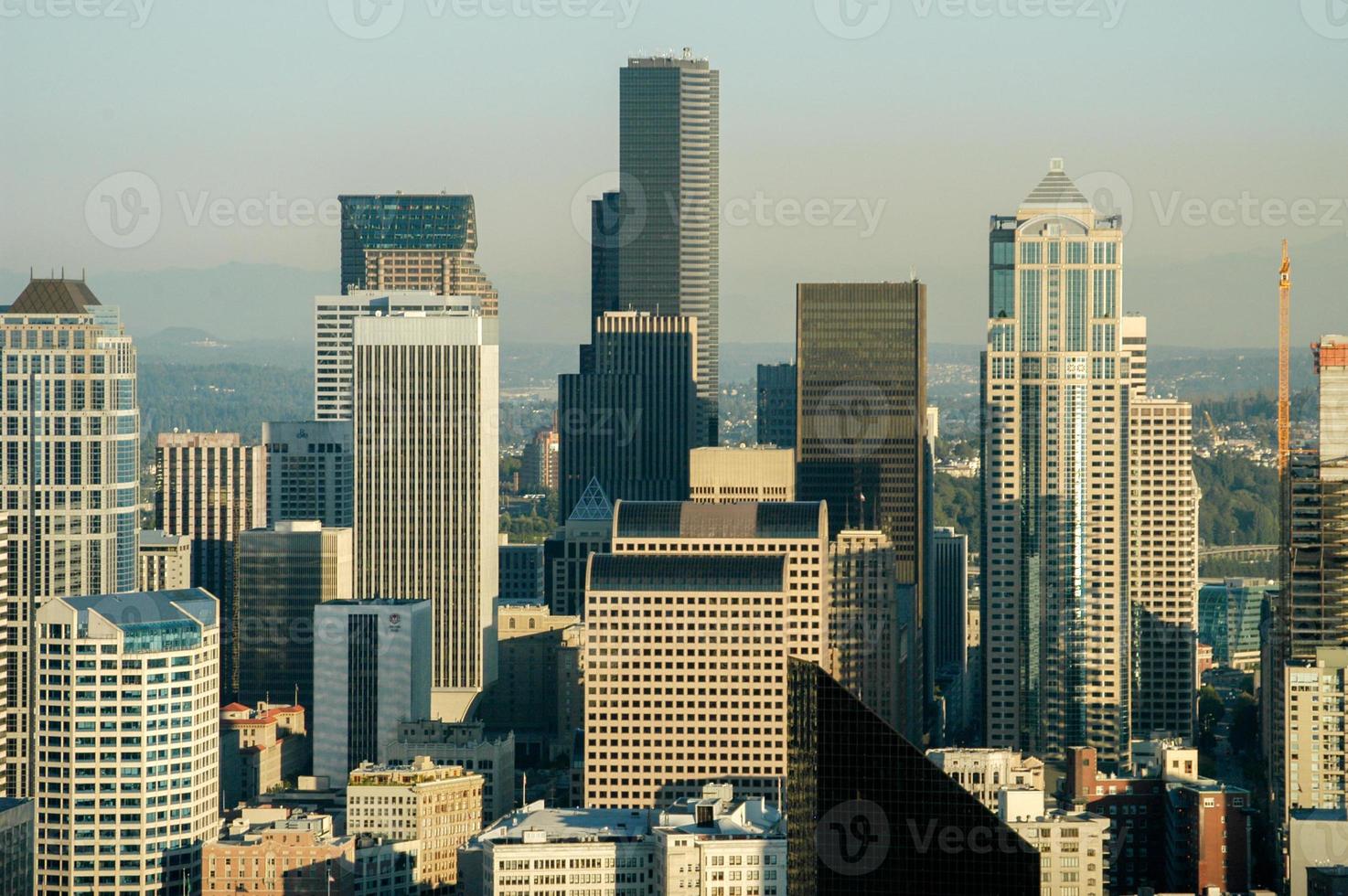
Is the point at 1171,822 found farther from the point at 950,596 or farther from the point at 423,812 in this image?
the point at 950,596

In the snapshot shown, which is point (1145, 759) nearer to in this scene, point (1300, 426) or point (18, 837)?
point (1300, 426)

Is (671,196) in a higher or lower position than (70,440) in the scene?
higher

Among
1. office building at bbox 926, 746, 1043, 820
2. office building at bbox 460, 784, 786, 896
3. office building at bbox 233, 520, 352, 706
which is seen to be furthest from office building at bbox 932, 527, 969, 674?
office building at bbox 460, 784, 786, 896

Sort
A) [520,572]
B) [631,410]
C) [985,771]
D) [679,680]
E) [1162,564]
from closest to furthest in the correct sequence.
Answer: [985,771]
[679,680]
[1162,564]
[520,572]
[631,410]

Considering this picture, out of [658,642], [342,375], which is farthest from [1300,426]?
[342,375]

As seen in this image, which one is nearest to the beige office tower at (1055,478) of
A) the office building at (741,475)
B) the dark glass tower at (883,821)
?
the office building at (741,475)

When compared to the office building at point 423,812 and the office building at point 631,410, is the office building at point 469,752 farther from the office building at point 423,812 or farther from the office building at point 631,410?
the office building at point 631,410

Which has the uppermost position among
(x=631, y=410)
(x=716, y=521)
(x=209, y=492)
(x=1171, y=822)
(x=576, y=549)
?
(x=631, y=410)

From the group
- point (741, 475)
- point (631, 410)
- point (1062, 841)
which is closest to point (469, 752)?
point (741, 475)
